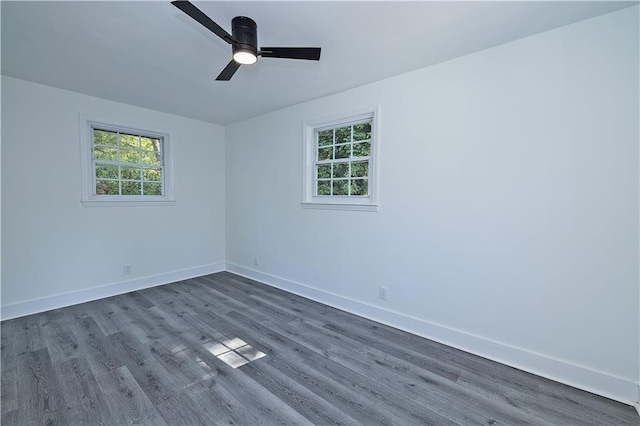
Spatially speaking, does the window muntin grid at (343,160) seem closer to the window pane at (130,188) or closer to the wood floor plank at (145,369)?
the wood floor plank at (145,369)

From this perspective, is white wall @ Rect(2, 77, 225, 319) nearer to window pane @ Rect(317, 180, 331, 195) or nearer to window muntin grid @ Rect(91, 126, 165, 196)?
window muntin grid @ Rect(91, 126, 165, 196)

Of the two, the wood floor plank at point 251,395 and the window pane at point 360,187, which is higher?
the window pane at point 360,187

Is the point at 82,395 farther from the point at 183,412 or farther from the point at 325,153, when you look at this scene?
the point at 325,153

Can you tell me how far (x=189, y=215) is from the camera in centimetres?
450

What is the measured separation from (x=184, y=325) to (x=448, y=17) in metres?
3.48

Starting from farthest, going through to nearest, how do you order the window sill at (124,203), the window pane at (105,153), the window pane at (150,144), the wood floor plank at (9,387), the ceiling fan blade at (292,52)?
the window pane at (150,144)
the window pane at (105,153)
the window sill at (124,203)
the ceiling fan blade at (292,52)
the wood floor plank at (9,387)

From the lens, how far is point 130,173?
3.95 metres

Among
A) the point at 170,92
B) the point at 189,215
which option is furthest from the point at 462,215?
the point at 189,215

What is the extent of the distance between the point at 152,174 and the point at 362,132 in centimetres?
315

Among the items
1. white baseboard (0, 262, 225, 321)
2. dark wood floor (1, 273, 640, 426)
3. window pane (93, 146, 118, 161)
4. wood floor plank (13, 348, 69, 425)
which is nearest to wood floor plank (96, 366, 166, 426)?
dark wood floor (1, 273, 640, 426)

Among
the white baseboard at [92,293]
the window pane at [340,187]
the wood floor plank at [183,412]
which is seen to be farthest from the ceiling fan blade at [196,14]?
the white baseboard at [92,293]

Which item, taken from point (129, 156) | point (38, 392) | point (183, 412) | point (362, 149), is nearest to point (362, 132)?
point (362, 149)

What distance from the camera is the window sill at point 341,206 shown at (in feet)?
9.97

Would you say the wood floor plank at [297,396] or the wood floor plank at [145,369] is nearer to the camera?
the wood floor plank at [297,396]
